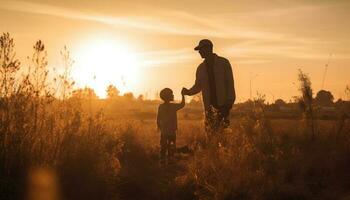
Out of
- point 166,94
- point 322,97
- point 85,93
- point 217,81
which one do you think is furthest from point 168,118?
point 322,97

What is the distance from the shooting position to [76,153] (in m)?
7.00

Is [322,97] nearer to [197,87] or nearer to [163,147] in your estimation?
[163,147]

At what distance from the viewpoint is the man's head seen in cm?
879

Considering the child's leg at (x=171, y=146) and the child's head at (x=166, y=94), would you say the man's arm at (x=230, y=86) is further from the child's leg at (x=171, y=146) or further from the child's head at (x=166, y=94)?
the child's leg at (x=171, y=146)

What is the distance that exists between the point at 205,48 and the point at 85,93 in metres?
2.27

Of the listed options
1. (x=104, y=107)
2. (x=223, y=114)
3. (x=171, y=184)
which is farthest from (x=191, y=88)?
(x=171, y=184)

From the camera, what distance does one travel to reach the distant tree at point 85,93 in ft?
25.2

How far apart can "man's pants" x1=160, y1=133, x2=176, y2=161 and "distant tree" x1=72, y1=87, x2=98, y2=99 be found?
2592 millimetres

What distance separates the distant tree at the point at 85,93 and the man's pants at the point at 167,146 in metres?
2.59

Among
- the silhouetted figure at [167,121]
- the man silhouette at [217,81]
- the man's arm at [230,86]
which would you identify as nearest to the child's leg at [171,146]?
the silhouetted figure at [167,121]

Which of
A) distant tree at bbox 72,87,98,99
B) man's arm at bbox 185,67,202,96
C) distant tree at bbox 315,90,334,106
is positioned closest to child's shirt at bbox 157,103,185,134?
man's arm at bbox 185,67,202,96

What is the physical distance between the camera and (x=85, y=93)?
788cm

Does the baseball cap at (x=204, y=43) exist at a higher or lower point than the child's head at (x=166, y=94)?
higher

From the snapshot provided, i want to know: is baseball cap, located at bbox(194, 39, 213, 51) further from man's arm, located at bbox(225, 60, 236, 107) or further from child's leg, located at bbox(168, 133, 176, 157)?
child's leg, located at bbox(168, 133, 176, 157)
